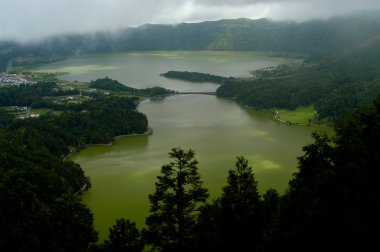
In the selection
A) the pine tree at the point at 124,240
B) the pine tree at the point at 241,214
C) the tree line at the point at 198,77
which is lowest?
the tree line at the point at 198,77

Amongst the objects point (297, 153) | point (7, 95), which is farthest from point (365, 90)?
point (7, 95)

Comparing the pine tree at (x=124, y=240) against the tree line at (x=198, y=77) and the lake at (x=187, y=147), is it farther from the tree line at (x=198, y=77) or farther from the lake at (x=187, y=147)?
the tree line at (x=198, y=77)

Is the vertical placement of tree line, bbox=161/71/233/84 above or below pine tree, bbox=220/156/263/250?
below

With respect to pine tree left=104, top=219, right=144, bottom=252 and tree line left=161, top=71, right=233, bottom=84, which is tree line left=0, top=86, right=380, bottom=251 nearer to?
pine tree left=104, top=219, right=144, bottom=252

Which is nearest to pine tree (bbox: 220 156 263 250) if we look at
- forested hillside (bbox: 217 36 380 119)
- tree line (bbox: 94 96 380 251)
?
tree line (bbox: 94 96 380 251)

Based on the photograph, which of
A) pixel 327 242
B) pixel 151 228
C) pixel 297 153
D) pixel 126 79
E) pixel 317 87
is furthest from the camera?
pixel 126 79

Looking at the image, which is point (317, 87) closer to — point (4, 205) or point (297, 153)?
point (297, 153)

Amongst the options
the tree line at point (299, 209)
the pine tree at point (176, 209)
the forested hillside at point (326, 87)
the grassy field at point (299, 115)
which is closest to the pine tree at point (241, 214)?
the tree line at point (299, 209)

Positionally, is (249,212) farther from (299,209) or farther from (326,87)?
(326,87)
